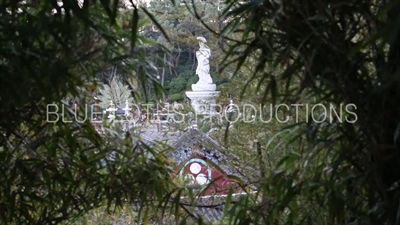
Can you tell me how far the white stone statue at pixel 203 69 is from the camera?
1.89 m

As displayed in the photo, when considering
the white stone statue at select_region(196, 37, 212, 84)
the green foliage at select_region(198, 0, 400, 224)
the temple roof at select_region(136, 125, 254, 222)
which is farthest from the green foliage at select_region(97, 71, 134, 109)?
the green foliage at select_region(198, 0, 400, 224)

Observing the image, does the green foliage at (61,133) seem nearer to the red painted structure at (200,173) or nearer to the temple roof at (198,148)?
the red painted structure at (200,173)

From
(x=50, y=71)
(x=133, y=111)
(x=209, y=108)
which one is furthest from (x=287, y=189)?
(x=209, y=108)

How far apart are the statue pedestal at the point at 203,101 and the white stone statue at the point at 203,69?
0.02m

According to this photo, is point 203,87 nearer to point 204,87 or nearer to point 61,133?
point 204,87

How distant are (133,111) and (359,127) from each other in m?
0.91


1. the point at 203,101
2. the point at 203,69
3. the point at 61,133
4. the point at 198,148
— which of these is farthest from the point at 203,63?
the point at 61,133

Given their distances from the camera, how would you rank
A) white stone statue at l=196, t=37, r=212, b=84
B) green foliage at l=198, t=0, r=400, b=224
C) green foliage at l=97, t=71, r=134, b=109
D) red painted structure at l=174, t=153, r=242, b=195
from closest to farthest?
green foliage at l=198, t=0, r=400, b=224, green foliage at l=97, t=71, r=134, b=109, red painted structure at l=174, t=153, r=242, b=195, white stone statue at l=196, t=37, r=212, b=84

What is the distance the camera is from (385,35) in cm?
70

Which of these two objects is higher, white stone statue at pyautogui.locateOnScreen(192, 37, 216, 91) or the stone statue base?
white stone statue at pyautogui.locateOnScreen(192, 37, 216, 91)

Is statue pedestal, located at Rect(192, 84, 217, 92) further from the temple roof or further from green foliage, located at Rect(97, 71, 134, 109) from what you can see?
green foliage, located at Rect(97, 71, 134, 109)

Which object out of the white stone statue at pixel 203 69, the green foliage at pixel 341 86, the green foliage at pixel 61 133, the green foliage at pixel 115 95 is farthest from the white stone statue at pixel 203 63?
the green foliage at pixel 341 86

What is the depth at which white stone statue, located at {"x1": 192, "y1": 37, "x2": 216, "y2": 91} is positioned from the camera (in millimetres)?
1888

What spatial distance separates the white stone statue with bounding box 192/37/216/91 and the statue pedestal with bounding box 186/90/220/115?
2cm
